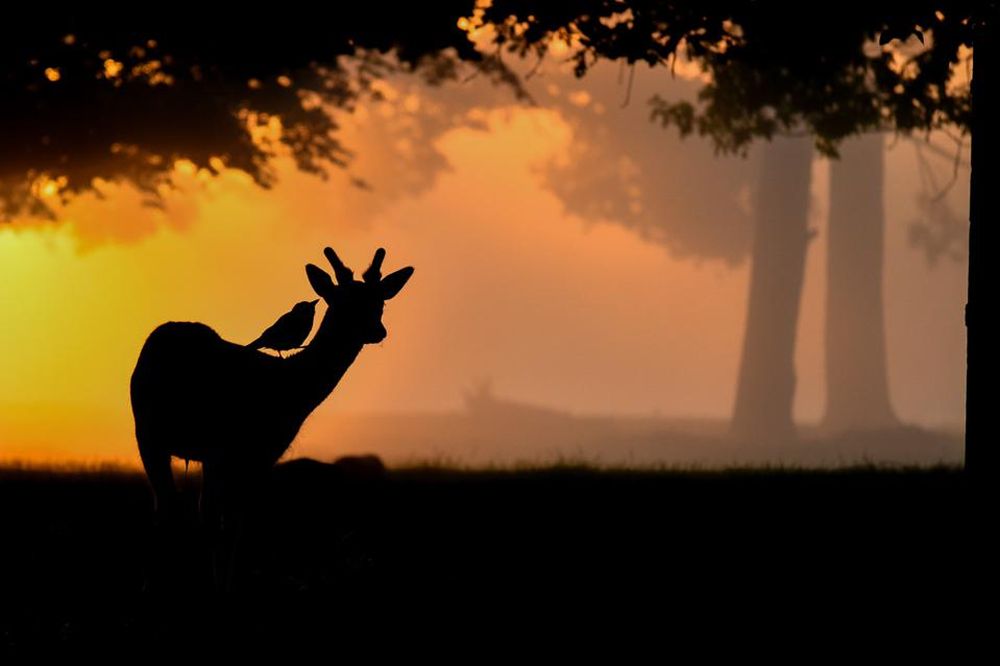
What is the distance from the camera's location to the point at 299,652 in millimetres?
8109

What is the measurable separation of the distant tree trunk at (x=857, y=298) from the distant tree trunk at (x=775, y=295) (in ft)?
10.5

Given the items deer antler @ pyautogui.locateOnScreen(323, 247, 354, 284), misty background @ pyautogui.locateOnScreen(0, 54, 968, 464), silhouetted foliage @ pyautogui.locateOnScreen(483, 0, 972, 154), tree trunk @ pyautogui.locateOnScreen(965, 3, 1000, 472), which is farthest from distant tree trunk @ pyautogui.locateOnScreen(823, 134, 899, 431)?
deer antler @ pyautogui.locateOnScreen(323, 247, 354, 284)

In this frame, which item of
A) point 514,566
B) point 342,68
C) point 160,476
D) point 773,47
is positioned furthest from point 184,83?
point 160,476

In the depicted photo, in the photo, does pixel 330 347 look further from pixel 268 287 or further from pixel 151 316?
pixel 268 287

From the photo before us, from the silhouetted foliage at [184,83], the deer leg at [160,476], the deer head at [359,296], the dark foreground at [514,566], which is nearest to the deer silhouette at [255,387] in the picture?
the deer head at [359,296]

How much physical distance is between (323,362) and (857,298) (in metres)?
36.7

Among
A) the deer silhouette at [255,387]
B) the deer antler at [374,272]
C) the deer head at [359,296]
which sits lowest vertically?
the deer silhouette at [255,387]

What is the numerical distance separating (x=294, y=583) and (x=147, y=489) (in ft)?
18.4

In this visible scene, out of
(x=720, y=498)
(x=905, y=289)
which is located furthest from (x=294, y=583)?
(x=905, y=289)

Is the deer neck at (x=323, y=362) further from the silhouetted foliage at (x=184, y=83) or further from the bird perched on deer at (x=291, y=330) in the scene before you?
the silhouetted foliage at (x=184, y=83)

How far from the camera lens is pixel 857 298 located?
1688 inches

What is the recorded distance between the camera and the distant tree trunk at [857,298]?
1646 inches

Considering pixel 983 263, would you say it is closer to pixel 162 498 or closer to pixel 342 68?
pixel 162 498

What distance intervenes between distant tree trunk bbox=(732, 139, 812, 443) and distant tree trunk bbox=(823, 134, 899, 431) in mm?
3198
